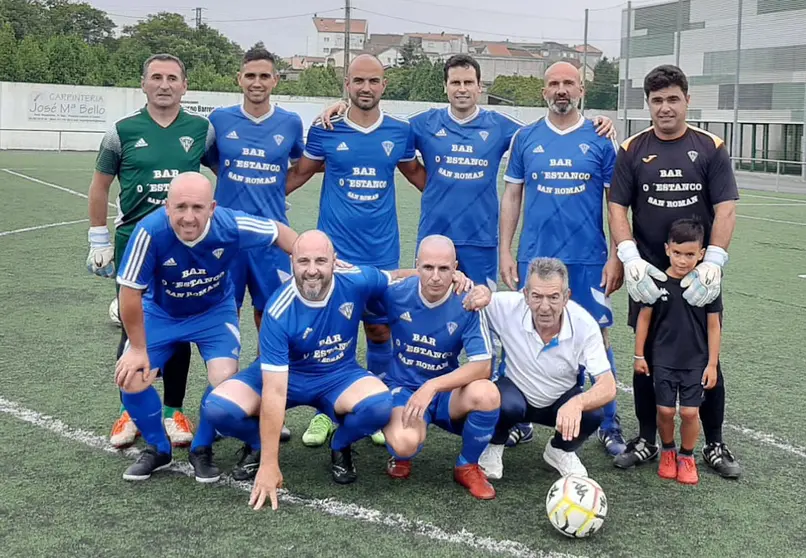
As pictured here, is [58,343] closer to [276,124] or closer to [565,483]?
[276,124]

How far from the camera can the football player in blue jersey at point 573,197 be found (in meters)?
4.78

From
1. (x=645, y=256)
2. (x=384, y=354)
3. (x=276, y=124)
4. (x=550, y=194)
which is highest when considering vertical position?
(x=276, y=124)

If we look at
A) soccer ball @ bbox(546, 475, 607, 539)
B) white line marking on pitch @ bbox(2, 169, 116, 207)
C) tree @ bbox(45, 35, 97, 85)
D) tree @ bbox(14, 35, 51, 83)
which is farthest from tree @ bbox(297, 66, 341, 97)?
soccer ball @ bbox(546, 475, 607, 539)

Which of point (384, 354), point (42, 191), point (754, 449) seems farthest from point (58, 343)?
point (42, 191)

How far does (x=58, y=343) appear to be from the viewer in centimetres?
674

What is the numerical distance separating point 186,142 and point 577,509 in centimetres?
287

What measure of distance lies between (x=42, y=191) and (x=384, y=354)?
15105mm

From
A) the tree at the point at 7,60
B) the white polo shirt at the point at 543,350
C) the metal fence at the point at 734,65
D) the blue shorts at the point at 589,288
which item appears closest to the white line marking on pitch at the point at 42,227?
the blue shorts at the point at 589,288

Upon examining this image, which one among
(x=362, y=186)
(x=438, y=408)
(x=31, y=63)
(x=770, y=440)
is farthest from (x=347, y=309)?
(x=31, y=63)

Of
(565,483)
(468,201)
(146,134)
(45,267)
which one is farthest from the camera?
(45,267)

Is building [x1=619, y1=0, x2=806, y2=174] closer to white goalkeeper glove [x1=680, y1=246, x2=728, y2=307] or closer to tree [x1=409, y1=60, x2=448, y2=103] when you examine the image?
tree [x1=409, y1=60, x2=448, y2=103]

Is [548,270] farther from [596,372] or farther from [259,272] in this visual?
[259,272]

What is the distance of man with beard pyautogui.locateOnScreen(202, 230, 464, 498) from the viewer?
156 inches

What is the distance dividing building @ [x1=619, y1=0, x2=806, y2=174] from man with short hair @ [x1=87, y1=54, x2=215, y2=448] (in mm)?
28112
